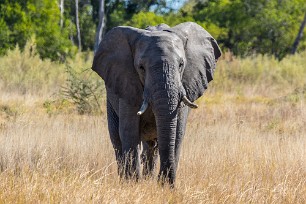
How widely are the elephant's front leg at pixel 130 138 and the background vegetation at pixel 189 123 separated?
0.22 meters

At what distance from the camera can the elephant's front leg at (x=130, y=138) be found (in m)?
7.29

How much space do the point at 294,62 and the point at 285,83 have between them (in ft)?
9.03

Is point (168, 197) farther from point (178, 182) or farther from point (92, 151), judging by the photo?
point (92, 151)

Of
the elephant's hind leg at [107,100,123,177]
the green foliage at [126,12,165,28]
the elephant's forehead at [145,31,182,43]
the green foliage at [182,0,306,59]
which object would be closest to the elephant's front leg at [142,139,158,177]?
the elephant's hind leg at [107,100,123,177]

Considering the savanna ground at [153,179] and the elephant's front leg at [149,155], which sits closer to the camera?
the savanna ground at [153,179]

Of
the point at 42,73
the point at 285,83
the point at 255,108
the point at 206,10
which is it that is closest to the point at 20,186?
the point at 255,108

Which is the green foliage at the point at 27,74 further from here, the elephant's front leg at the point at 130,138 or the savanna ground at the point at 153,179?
the elephant's front leg at the point at 130,138

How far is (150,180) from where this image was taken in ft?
23.8

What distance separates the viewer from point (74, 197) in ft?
19.3

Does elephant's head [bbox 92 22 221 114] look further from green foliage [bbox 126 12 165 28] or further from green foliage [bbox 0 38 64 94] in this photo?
green foliage [bbox 126 12 165 28]

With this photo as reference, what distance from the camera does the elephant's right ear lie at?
7223mm

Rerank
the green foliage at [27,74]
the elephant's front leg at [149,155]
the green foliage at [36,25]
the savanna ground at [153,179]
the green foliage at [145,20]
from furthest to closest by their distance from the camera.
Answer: the green foliage at [145,20] → the green foliage at [36,25] → the green foliage at [27,74] → the elephant's front leg at [149,155] → the savanna ground at [153,179]

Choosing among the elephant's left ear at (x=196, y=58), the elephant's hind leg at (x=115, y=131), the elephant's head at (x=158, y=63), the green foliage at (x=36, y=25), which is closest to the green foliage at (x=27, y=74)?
the green foliage at (x=36, y=25)

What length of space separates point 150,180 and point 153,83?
1.17m
